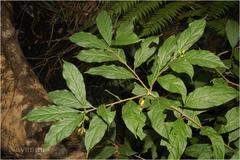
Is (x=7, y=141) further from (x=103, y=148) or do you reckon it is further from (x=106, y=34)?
(x=106, y=34)

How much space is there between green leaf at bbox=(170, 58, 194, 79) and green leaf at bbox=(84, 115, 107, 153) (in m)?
0.26

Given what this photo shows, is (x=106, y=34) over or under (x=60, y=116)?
over

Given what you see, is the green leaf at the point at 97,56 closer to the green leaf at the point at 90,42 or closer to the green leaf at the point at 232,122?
the green leaf at the point at 90,42

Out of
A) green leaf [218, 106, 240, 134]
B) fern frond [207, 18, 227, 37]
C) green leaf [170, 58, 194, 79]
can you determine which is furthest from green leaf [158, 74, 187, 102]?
fern frond [207, 18, 227, 37]

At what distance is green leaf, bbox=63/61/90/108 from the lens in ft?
3.43

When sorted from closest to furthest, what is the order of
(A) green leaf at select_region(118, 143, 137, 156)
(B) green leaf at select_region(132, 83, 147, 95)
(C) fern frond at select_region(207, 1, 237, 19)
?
1. (B) green leaf at select_region(132, 83, 147, 95)
2. (A) green leaf at select_region(118, 143, 137, 156)
3. (C) fern frond at select_region(207, 1, 237, 19)

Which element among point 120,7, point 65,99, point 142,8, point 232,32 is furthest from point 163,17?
point 65,99

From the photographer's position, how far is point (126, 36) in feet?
3.75

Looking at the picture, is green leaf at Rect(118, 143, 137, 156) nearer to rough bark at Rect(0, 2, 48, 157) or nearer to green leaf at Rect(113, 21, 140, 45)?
rough bark at Rect(0, 2, 48, 157)

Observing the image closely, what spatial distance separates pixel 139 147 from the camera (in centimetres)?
175

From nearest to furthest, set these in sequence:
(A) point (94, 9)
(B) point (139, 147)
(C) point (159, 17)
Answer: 1. (B) point (139, 147)
2. (C) point (159, 17)
3. (A) point (94, 9)

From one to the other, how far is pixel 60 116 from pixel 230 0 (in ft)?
4.02

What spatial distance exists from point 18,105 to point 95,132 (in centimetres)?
104

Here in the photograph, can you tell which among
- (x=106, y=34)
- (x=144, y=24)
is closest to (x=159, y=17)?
(x=144, y=24)
